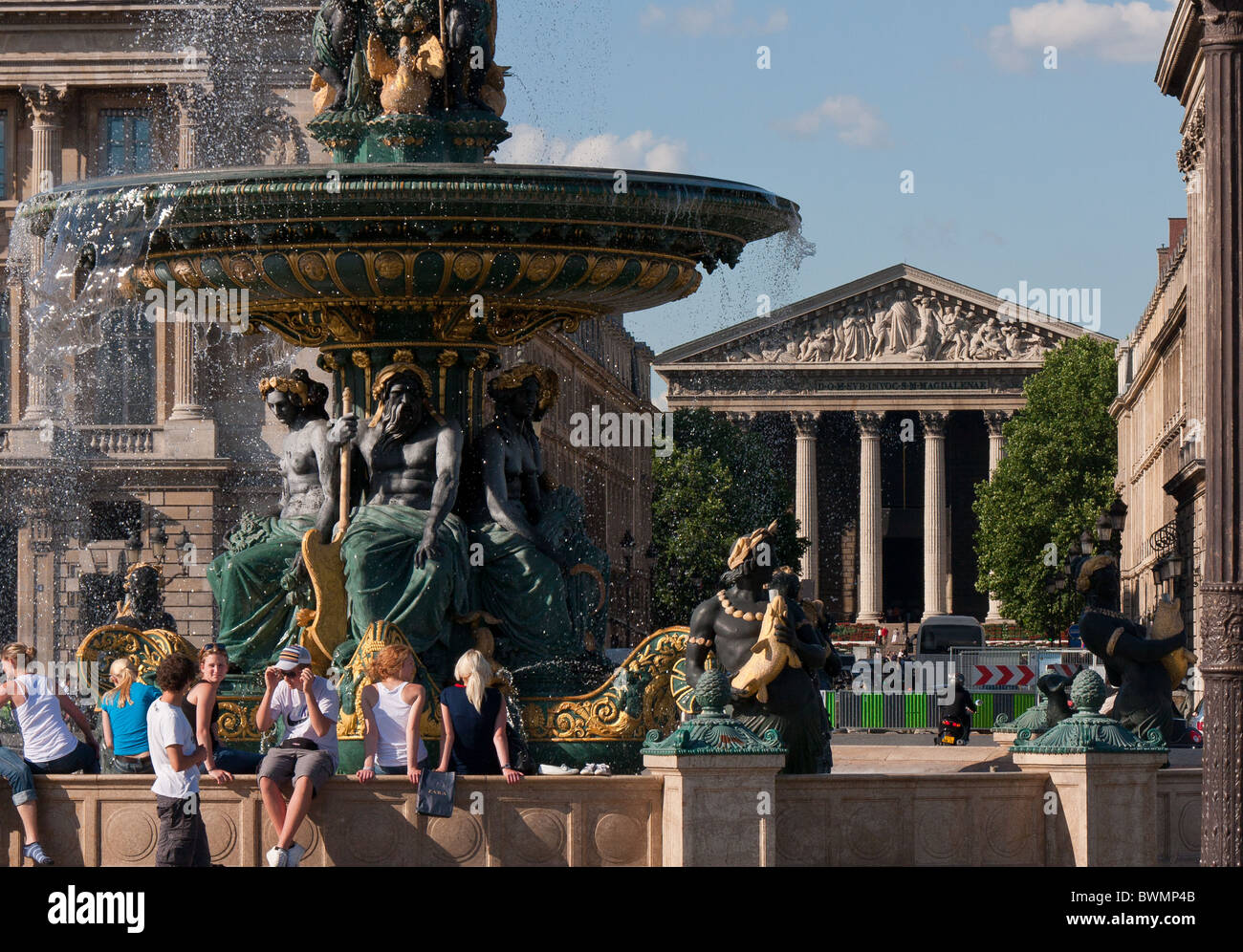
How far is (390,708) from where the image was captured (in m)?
10.9

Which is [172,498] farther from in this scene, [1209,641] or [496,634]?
[1209,641]

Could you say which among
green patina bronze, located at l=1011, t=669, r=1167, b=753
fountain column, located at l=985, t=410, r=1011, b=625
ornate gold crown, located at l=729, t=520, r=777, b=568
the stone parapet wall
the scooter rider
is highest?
fountain column, located at l=985, t=410, r=1011, b=625

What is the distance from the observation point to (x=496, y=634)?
13.7 m

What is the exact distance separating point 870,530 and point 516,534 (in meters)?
112

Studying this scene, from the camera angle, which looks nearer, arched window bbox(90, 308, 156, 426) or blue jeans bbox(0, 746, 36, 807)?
blue jeans bbox(0, 746, 36, 807)

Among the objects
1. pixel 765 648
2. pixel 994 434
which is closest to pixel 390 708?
pixel 765 648

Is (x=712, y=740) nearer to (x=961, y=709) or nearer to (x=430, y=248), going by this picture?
(x=430, y=248)

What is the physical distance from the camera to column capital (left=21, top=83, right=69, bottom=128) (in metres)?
56.8

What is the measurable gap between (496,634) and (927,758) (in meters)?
3.59

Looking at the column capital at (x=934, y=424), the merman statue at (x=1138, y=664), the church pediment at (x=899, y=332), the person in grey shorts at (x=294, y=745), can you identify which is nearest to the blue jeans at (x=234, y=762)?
the person in grey shorts at (x=294, y=745)

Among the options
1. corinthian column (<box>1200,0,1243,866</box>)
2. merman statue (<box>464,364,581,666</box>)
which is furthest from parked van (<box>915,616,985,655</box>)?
corinthian column (<box>1200,0,1243,866</box>)

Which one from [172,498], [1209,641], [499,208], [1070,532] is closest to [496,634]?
[499,208]

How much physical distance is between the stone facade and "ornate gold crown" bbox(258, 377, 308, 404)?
31.6 m

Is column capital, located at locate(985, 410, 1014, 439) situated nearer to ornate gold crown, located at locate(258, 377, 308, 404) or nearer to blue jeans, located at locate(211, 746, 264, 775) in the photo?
ornate gold crown, located at locate(258, 377, 308, 404)
